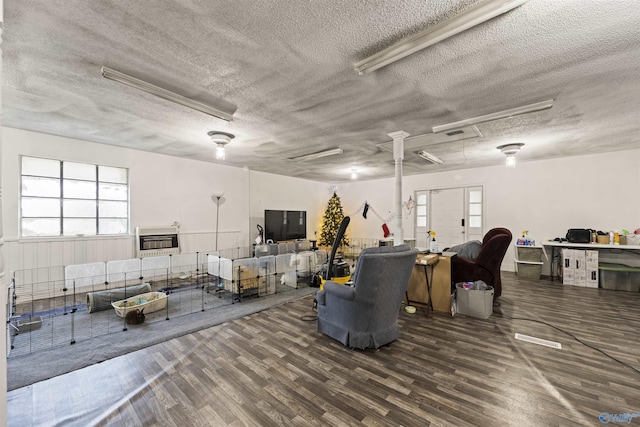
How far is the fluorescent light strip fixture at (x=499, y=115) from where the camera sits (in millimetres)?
3237

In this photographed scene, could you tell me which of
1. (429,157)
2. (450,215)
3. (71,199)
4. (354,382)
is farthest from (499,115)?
(71,199)

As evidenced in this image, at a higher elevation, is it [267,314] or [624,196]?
[624,196]

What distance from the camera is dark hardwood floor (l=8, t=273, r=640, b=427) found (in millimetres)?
2008

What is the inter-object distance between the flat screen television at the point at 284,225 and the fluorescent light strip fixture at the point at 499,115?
5245mm

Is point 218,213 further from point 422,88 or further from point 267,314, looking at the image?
point 422,88

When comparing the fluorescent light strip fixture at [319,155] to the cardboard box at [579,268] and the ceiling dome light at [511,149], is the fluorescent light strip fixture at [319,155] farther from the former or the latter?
the cardboard box at [579,268]

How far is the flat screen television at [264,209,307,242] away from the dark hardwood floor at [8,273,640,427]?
15.5 ft

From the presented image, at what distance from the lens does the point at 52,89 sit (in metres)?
3.00

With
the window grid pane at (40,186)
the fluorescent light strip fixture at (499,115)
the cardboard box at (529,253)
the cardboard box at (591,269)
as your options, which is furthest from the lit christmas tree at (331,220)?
the window grid pane at (40,186)

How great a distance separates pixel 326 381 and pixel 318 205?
778 centimetres

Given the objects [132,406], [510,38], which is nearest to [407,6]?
[510,38]

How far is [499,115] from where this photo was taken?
3557 millimetres

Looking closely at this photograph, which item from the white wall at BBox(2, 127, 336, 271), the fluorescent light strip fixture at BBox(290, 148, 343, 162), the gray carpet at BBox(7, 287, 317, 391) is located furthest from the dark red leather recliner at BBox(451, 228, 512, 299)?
the white wall at BBox(2, 127, 336, 271)

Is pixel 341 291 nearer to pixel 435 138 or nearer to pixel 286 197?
pixel 435 138
